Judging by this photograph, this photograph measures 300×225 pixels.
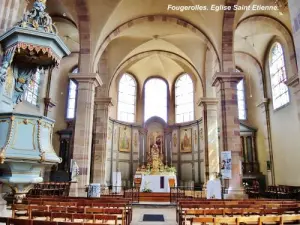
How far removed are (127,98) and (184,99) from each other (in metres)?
4.49

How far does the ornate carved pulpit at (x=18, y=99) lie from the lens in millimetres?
4992

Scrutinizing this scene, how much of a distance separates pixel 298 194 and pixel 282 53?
25.3 ft

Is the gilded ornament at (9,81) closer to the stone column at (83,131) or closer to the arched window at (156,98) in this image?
the stone column at (83,131)

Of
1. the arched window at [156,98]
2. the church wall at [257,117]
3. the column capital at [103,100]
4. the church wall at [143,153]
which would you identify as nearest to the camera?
the column capital at [103,100]

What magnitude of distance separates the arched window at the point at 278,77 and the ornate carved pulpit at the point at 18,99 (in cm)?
1263

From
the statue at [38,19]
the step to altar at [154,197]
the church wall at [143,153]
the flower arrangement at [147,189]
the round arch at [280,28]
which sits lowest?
the step to altar at [154,197]

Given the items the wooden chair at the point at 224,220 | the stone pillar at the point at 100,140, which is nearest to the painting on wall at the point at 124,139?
the stone pillar at the point at 100,140

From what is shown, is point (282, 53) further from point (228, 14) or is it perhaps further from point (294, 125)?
point (228, 14)

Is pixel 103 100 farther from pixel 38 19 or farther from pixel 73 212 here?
pixel 73 212

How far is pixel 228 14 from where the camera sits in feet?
37.4

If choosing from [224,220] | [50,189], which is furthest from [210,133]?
[224,220]

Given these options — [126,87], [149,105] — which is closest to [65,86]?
[126,87]

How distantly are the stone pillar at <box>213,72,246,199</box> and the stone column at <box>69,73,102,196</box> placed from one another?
5.61 meters

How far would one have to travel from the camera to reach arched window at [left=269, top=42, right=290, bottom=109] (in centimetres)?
1463
